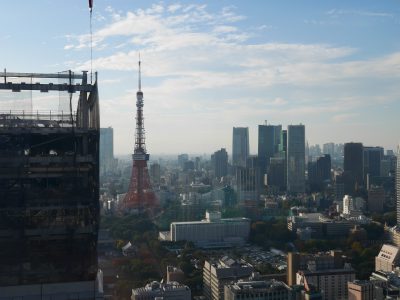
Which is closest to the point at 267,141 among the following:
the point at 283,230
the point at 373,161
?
the point at 373,161

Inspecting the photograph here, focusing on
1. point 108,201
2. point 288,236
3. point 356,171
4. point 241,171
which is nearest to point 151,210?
point 108,201

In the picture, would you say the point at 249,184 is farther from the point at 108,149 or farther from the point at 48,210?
the point at 48,210

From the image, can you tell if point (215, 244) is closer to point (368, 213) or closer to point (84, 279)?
point (368, 213)

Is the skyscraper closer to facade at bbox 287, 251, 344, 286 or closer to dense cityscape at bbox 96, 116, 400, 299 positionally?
dense cityscape at bbox 96, 116, 400, 299

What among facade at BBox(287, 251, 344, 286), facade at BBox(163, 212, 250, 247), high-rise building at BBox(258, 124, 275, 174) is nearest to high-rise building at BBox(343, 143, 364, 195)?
high-rise building at BBox(258, 124, 275, 174)

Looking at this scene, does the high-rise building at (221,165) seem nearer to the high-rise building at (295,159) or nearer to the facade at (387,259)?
the high-rise building at (295,159)
